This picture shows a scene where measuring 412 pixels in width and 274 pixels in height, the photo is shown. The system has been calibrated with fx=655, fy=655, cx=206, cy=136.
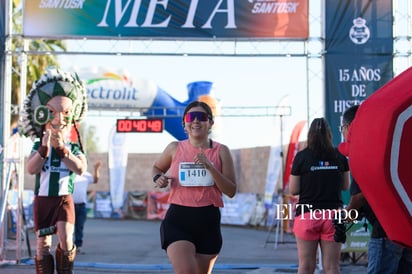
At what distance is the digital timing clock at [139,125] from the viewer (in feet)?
60.9

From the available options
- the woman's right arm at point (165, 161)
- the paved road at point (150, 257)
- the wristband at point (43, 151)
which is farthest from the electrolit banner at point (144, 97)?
the woman's right arm at point (165, 161)

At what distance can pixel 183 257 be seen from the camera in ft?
14.1

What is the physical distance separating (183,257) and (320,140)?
1540 mm

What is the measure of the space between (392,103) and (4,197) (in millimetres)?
7883

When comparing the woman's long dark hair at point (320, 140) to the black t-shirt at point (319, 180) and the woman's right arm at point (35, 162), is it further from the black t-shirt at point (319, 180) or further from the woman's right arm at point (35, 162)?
the woman's right arm at point (35, 162)

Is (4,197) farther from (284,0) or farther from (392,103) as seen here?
(392,103)

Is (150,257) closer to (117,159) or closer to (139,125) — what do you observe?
(139,125)

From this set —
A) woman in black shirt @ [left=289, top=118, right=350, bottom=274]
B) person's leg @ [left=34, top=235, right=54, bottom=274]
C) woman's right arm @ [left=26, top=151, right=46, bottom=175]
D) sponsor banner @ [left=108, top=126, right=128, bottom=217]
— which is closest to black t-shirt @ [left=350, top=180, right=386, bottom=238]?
woman in black shirt @ [left=289, top=118, right=350, bottom=274]

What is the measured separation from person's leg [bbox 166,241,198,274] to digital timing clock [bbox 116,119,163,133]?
46.6 feet

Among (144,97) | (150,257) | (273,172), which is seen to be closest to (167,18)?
(150,257)

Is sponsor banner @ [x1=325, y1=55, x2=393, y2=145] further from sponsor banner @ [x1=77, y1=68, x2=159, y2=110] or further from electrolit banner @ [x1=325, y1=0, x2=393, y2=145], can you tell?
sponsor banner @ [x1=77, y1=68, x2=159, y2=110]

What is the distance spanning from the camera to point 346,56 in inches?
354

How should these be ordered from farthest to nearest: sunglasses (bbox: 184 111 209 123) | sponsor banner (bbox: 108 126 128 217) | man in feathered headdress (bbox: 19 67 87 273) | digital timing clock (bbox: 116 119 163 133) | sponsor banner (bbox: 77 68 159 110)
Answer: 1. sponsor banner (bbox: 108 126 128 217)
2. sponsor banner (bbox: 77 68 159 110)
3. digital timing clock (bbox: 116 119 163 133)
4. man in feathered headdress (bbox: 19 67 87 273)
5. sunglasses (bbox: 184 111 209 123)

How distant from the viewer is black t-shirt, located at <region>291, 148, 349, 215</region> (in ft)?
16.8
